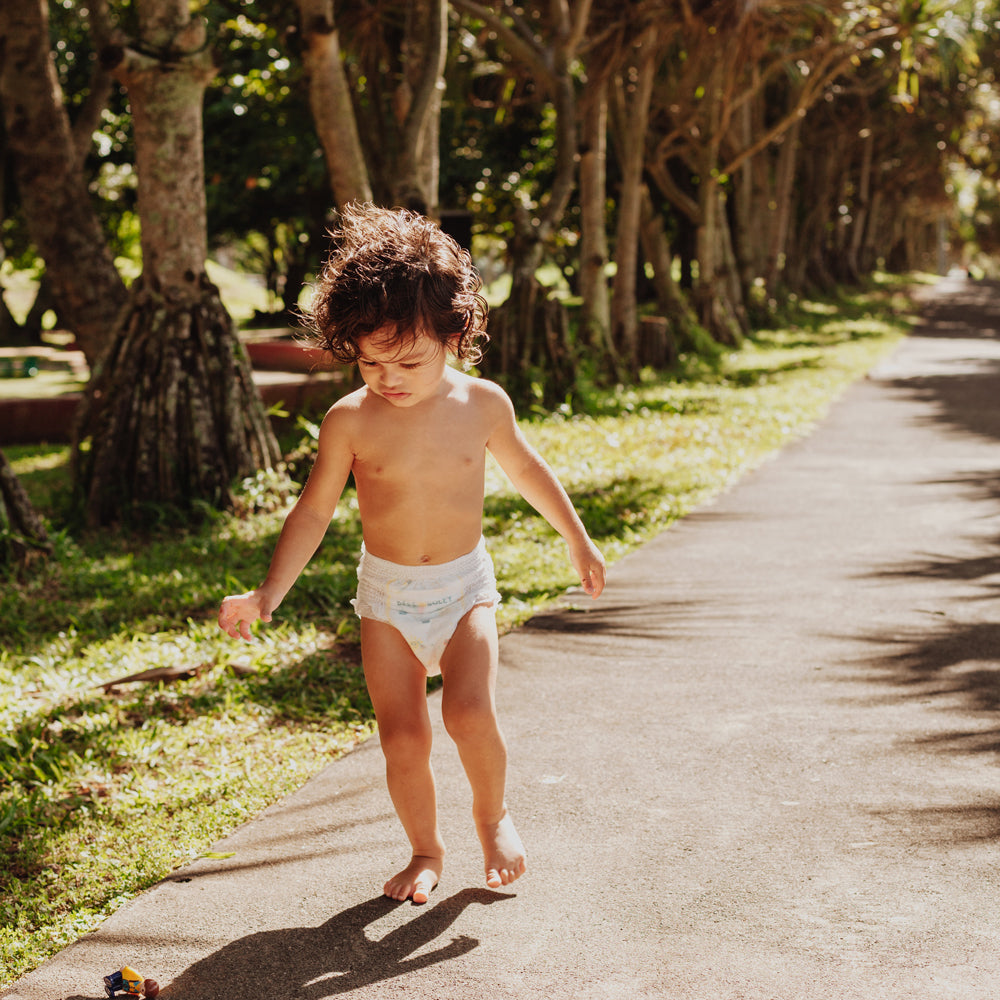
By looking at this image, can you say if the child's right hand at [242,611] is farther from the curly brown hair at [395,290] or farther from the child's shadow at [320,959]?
the child's shadow at [320,959]

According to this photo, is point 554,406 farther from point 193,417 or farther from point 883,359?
point 883,359

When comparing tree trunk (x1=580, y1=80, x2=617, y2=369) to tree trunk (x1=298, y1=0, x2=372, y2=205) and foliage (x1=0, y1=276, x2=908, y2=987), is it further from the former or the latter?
tree trunk (x1=298, y1=0, x2=372, y2=205)

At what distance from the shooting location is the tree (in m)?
6.94

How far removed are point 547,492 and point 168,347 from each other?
4.45 m

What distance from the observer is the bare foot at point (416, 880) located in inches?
110

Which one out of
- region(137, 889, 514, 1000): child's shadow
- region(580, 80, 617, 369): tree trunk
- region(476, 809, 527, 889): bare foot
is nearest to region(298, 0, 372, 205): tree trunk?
region(580, 80, 617, 369): tree trunk

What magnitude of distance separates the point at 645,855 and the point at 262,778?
1.26m

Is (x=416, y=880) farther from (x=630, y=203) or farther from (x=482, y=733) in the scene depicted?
(x=630, y=203)

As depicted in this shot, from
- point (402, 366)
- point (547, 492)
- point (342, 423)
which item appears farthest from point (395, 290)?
point (547, 492)

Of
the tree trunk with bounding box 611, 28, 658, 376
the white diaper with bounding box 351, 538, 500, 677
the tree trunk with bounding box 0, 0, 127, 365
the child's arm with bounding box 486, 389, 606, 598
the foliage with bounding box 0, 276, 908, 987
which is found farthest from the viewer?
the tree trunk with bounding box 611, 28, 658, 376

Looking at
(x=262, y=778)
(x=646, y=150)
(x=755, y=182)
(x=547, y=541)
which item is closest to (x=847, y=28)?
(x=646, y=150)

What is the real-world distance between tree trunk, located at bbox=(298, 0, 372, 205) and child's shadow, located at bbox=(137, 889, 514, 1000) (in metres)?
6.36

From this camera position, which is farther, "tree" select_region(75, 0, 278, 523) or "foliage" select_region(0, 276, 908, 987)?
"tree" select_region(75, 0, 278, 523)

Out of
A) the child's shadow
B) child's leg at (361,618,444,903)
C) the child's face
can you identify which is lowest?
the child's shadow
